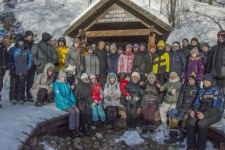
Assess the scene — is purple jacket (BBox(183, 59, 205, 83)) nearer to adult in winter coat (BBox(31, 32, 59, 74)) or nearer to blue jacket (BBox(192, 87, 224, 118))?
blue jacket (BBox(192, 87, 224, 118))

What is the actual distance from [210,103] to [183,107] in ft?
2.35

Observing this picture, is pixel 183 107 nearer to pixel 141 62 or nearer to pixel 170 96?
pixel 170 96

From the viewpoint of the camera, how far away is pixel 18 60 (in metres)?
4.85

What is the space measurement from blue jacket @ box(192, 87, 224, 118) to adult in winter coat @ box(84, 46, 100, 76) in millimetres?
3003

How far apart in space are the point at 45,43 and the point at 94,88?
1.97 meters

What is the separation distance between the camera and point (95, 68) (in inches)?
222

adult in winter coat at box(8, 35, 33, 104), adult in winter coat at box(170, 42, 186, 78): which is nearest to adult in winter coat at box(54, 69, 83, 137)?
adult in winter coat at box(8, 35, 33, 104)

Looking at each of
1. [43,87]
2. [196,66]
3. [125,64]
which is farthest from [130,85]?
[43,87]

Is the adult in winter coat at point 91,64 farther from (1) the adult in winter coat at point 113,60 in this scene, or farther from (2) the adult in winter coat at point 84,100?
(2) the adult in winter coat at point 84,100

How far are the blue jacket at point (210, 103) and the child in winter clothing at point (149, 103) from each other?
1013mm

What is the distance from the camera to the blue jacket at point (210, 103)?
368 cm

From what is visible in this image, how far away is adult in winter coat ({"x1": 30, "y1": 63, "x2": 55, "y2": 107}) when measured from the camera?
14.9 feet

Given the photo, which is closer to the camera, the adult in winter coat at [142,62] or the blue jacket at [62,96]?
the blue jacket at [62,96]

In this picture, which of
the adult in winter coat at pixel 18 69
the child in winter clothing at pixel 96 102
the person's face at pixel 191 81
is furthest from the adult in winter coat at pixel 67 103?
the person's face at pixel 191 81
